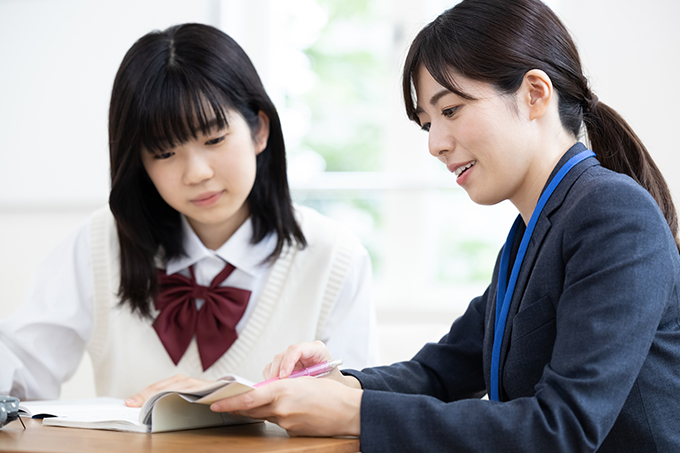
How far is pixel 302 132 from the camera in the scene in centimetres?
308

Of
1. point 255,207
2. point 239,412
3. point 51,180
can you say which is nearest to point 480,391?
point 239,412

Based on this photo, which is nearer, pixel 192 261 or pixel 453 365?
pixel 453 365

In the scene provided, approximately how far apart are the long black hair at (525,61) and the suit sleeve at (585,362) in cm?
26

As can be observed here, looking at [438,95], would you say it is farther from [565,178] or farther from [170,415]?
[170,415]

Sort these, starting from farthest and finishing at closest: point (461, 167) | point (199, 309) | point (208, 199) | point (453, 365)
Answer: point (199, 309)
point (208, 199)
point (453, 365)
point (461, 167)

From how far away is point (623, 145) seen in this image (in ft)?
4.01

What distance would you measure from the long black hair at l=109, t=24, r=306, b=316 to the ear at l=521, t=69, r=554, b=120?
2.52ft

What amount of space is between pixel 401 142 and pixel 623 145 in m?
1.71

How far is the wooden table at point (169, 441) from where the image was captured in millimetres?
819

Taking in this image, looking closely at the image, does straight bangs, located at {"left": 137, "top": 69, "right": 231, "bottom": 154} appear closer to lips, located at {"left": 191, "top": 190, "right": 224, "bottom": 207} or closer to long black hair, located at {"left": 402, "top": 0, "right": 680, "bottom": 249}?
lips, located at {"left": 191, "top": 190, "right": 224, "bottom": 207}

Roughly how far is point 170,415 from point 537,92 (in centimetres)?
80

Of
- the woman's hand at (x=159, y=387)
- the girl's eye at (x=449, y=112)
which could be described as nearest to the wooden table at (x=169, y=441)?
the woman's hand at (x=159, y=387)

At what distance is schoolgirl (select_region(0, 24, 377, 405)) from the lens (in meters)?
1.63

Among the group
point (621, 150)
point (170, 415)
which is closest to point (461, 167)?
point (621, 150)
